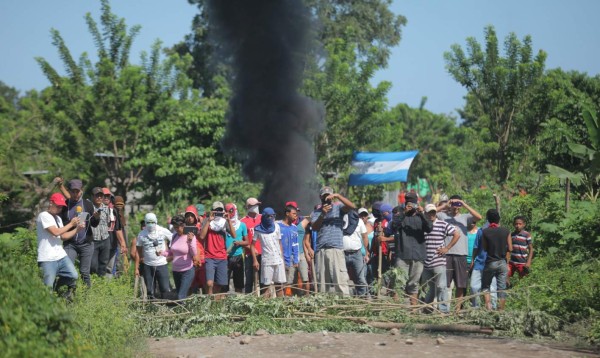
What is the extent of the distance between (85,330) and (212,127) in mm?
17135

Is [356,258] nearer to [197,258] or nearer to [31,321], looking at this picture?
[197,258]

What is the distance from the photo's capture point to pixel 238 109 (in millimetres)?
22844

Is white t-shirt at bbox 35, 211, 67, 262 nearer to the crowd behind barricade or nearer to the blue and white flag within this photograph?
the crowd behind barricade

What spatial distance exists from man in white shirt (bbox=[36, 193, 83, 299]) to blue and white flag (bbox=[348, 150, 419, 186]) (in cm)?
1289

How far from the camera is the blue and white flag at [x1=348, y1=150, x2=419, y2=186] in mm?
21750

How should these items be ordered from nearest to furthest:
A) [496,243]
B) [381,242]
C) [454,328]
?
[454,328], [496,243], [381,242]

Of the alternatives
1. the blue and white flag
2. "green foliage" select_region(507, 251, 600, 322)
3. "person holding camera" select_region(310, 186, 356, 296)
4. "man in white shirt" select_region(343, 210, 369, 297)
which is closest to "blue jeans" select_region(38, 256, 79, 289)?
"person holding camera" select_region(310, 186, 356, 296)

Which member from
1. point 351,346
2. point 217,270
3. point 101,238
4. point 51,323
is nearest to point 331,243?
point 217,270

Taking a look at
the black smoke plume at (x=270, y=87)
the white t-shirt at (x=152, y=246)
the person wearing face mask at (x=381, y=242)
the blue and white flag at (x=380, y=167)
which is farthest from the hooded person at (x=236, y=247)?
the blue and white flag at (x=380, y=167)

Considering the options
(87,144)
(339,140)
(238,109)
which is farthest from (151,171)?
(339,140)

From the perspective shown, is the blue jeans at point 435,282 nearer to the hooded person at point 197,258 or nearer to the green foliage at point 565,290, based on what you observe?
the green foliage at point 565,290

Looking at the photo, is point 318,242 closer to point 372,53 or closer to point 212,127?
point 212,127

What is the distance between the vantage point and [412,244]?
36.4 feet

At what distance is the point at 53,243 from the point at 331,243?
3700 millimetres
